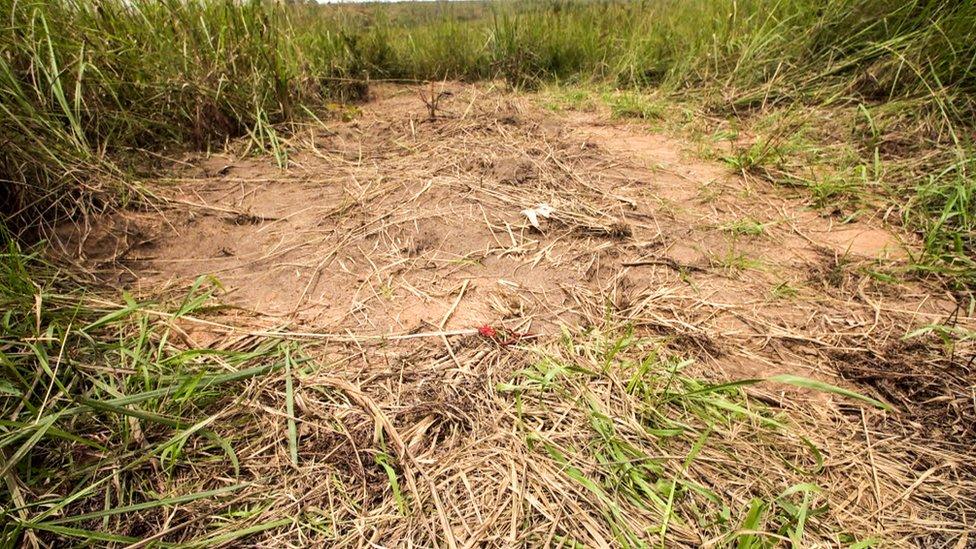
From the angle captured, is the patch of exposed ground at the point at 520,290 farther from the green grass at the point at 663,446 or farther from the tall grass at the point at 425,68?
the tall grass at the point at 425,68

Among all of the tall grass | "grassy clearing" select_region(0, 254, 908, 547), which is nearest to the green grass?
"grassy clearing" select_region(0, 254, 908, 547)

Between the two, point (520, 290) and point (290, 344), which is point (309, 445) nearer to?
point (290, 344)

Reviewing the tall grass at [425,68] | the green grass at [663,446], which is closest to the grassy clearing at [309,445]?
the green grass at [663,446]

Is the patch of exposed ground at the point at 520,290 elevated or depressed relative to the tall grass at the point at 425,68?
depressed

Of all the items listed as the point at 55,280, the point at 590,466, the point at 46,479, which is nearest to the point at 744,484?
the point at 590,466

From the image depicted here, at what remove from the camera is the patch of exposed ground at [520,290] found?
102 cm

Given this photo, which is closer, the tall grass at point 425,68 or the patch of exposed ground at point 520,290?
the patch of exposed ground at point 520,290

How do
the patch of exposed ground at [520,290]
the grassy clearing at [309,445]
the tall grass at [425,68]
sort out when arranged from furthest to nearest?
the tall grass at [425,68], the patch of exposed ground at [520,290], the grassy clearing at [309,445]

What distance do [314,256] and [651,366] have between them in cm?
128

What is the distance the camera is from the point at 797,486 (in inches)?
36.3

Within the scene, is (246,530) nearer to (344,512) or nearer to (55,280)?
(344,512)

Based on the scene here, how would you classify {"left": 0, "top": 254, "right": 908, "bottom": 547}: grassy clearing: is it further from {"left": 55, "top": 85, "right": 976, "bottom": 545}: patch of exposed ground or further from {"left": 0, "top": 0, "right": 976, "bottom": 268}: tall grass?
{"left": 0, "top": 0, "right": 976, "bottom": 268}: tall grass

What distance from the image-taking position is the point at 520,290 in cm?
156

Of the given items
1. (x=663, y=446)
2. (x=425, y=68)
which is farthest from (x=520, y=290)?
(x=425, y=68)
